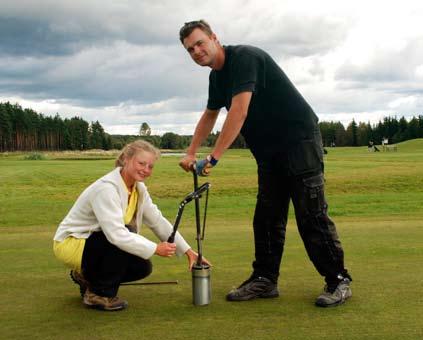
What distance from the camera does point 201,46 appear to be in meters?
3.96

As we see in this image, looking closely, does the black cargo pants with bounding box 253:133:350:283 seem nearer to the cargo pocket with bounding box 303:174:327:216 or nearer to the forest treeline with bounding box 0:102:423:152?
the cargo pocket with bounding box 303:174:327:216

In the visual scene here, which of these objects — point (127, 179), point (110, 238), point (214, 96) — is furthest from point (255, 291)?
point (214, 96)

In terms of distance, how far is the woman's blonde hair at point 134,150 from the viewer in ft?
13.4

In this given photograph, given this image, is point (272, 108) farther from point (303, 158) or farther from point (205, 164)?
point (205, 164)

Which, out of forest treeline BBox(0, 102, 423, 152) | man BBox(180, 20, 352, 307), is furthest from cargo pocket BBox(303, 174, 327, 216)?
A: forest treeline BBox(0, 102, 423, 152)

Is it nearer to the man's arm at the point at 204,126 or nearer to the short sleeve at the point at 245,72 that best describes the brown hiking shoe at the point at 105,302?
the man's arm at the point at 204,126

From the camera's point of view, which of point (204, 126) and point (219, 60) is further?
point (204, 126)

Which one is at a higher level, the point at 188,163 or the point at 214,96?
the point at 214,96

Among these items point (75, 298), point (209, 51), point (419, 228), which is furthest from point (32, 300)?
point (419, 228)

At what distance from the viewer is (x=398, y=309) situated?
3.70m

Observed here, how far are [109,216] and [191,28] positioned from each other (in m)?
1.43

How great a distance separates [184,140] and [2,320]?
283 feet

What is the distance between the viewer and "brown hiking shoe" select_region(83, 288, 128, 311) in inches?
155

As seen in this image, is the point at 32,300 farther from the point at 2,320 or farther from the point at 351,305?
the point at 351,305
